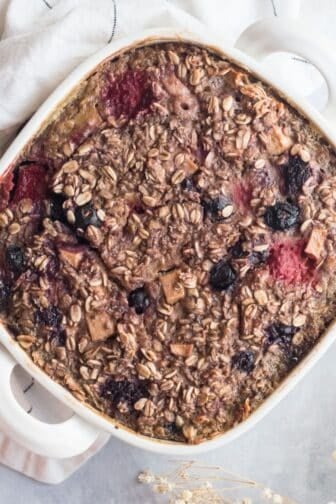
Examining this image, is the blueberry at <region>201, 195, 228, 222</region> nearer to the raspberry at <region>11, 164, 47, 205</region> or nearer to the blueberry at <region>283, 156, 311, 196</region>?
the blueberry at <region>283, 156, 311, 196</region>

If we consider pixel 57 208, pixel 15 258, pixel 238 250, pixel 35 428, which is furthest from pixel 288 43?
pixel 35 428

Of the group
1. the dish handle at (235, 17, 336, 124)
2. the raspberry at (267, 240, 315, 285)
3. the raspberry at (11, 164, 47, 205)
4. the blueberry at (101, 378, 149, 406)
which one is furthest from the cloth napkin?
the raspberry at (267, 240, 315, 285)

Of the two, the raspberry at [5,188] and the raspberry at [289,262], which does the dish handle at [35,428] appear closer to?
the raspberry at [5,188]

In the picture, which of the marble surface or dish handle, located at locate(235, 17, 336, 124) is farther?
the marble surface

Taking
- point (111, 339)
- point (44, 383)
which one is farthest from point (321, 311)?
point (44, 383)

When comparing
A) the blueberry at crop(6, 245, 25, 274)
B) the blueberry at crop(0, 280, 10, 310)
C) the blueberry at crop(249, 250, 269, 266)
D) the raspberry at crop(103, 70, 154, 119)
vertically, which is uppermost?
the raspberry at crop(103, 70, 154, 119)

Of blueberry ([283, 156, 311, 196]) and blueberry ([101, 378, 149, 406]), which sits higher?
blueberry ([283, 156, 311, 196])

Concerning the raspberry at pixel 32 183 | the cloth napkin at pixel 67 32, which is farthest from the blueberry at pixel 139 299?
the cloth napkin at pixel 67 32
